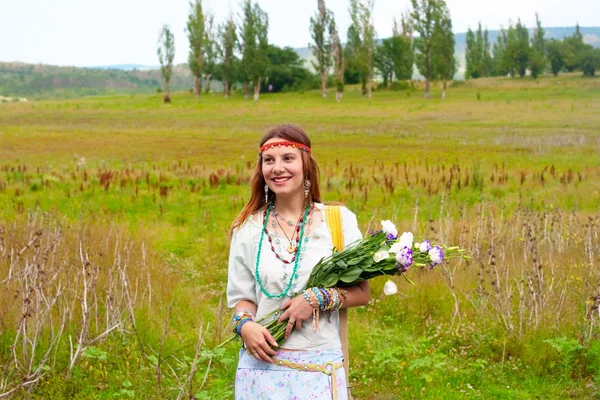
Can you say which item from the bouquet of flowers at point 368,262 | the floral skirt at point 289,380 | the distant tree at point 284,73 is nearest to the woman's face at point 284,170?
the bouquet of flowers at point 368,262

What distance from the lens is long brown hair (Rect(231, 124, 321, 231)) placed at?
117 inches

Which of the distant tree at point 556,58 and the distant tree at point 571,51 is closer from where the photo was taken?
the distant tree at point 571,51

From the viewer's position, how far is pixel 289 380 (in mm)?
2789

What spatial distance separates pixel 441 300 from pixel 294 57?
225 feet

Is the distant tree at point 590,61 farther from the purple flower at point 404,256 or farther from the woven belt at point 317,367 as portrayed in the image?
the woven belt at point 317,367

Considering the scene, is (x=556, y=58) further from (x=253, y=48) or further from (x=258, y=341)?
(x=258, y=341)

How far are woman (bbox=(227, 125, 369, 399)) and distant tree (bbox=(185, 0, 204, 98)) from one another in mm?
64275

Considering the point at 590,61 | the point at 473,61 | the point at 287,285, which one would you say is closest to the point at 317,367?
the point at 287,285

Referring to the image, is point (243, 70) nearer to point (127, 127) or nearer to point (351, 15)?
point (351, 15)

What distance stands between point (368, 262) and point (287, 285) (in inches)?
A: 13.3

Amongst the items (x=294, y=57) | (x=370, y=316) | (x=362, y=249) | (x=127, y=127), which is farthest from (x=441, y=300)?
(x=294, y=57)

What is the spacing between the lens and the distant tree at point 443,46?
5897 cm

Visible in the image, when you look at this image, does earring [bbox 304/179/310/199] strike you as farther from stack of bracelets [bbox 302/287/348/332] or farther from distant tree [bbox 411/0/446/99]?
distant tree [bbox 411/0/446/99]

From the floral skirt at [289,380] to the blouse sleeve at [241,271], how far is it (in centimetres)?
25
